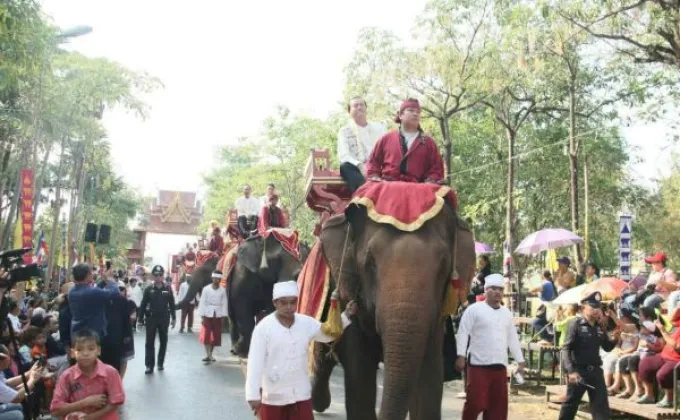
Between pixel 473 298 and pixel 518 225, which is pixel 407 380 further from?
pixel 518 225

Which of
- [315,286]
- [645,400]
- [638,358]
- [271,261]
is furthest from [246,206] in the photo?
[315,286]

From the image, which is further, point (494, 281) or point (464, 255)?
point (494, 281)

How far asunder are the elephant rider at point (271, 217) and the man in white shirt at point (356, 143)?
19.8ft

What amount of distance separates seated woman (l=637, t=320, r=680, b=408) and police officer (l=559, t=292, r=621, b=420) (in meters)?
0.96

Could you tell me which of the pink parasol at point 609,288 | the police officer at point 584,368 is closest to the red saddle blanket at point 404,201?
the police officer at point 584,368

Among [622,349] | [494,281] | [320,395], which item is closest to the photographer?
[494,281]

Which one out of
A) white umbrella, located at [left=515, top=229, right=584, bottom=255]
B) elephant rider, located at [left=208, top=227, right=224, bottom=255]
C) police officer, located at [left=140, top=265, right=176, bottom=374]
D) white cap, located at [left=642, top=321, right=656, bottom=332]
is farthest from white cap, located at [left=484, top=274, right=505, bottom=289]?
elephant rider, located at [left=208, top=227, right=224, bottom=255]

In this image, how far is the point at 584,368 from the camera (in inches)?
383

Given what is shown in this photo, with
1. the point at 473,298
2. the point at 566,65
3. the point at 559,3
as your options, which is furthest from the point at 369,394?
the point at 566,65

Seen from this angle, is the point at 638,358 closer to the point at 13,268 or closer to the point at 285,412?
the point at 285,412

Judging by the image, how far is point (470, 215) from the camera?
115 ft

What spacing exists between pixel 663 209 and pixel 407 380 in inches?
1478

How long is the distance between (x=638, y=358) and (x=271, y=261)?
6023 millimetres

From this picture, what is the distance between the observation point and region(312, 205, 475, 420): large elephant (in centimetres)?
585
